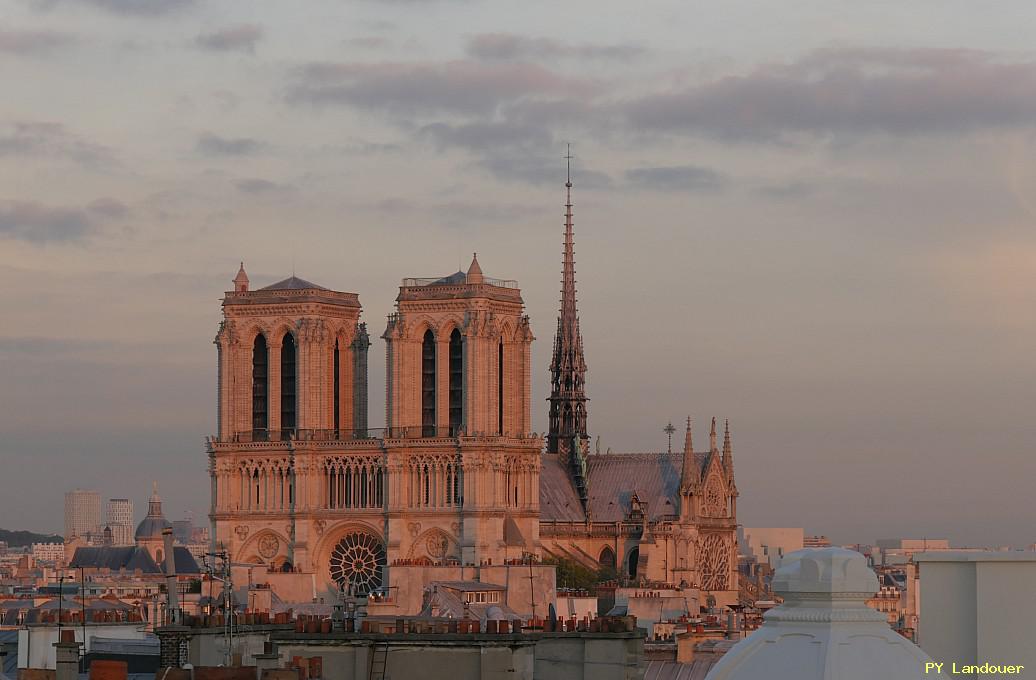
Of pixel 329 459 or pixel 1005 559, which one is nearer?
pixel 1005 559

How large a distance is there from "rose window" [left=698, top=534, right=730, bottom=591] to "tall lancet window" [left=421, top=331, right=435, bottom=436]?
74.2 feet

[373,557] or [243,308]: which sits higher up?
[243,308]

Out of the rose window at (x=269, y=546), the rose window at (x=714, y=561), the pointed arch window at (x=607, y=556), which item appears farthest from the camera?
the pointed arch window at (x=607, y=556)

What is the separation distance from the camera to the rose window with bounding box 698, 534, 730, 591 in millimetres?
168250

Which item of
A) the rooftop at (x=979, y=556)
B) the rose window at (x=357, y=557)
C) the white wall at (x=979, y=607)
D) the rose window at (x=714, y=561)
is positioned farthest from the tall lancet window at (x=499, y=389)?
the rooftop at (x=979, y=556)

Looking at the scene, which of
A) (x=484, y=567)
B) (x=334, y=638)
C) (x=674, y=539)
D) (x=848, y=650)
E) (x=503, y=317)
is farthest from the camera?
(x=674, y=539)

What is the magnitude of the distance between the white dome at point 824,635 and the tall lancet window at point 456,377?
131795 millimetres

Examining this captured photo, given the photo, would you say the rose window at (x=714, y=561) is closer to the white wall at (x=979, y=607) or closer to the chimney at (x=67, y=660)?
the chimney at (x=67, y=660)

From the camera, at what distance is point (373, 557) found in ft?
510

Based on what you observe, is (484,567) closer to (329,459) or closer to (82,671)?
(329,459)

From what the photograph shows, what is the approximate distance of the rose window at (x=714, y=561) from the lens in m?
168

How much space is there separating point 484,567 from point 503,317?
2223 centimetres

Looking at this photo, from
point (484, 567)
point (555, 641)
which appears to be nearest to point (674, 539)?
point (484, 567)

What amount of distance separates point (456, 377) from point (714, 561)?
29114 millimetres
